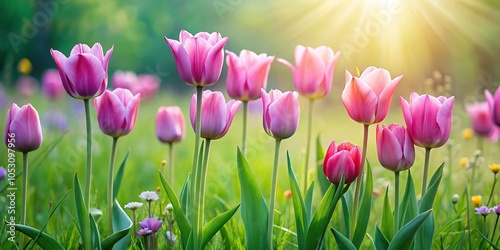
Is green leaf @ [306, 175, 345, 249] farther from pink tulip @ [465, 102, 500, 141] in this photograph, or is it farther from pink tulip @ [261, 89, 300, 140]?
pink tulip @ [465, 102, 500, 141]

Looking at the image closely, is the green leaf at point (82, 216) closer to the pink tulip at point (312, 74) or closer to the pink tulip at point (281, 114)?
the pink tulip at point (281, 114)

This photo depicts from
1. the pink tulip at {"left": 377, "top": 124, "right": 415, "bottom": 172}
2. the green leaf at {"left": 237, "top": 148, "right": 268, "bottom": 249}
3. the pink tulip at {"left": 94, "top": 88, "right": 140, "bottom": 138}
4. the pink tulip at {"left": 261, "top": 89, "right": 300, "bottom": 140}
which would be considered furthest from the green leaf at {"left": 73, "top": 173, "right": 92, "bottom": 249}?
the pink tulip at {"left": 377, "top": 124, "right": 415, "bottom": 172}

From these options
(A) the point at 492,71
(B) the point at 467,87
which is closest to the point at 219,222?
(B) the point at 467,87

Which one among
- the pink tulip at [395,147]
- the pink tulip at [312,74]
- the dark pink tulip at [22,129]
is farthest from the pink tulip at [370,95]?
the dark pink tulip at [22,129]

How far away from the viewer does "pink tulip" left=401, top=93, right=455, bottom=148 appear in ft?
5.26

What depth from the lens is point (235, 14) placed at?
10.8 metres

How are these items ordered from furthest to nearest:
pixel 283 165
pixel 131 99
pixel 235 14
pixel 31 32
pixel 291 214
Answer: pixel 235 14 → pixel 31 32 → pixel 283 165 → pixel 291 214 → pixel 131 99

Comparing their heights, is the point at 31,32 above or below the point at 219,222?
above

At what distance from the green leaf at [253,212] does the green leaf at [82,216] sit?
436 mm

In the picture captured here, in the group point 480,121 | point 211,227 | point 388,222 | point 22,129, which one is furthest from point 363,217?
point 480,121

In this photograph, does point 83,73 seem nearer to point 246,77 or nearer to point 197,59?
point 197,59

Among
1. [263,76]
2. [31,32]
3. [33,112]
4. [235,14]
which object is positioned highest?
[235,14]

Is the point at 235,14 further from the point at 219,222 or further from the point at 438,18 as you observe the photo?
the point at 219,222

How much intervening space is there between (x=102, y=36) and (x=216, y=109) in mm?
8599
